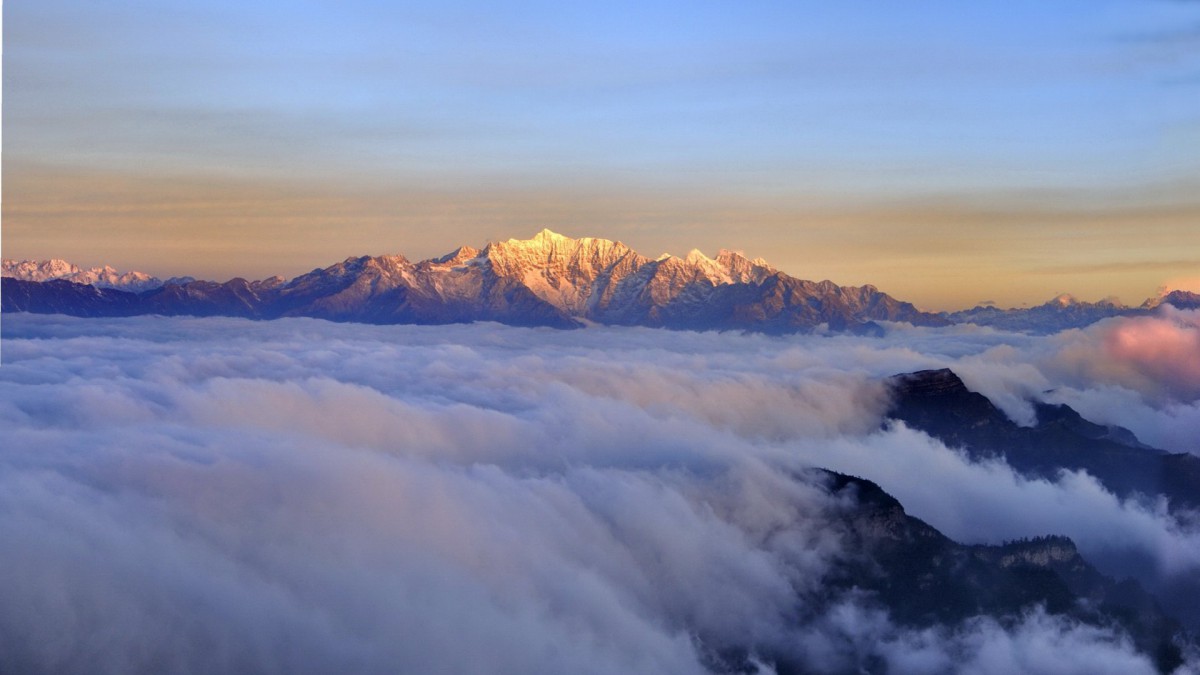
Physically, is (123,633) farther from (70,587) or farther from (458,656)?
(458,656)

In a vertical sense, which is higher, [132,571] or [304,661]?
[132,571]

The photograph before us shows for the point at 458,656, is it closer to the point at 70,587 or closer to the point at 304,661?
the point at 304,661

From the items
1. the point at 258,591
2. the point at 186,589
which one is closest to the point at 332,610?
the point at 258,591

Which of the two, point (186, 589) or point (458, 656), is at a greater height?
point (186, 589)

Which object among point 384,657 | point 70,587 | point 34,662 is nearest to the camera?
point 34,662

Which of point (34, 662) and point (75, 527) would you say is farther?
point (75, 527)

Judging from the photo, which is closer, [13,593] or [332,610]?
[13,593]

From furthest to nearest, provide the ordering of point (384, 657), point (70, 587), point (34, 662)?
point (384, 657) < point (70, 587) < point (34, 662)

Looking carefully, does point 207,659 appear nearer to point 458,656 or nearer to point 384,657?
point 384,657

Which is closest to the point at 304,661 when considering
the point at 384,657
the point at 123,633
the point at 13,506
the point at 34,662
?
the point at 384,657

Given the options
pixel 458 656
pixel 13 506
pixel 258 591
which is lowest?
pixel 458 656
